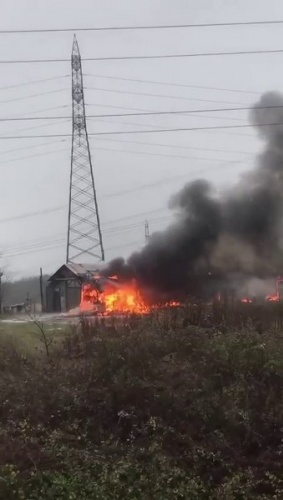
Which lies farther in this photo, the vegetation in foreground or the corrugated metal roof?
the corrugated metal roof

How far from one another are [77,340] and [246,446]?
14.7ft

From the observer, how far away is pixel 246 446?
7762 mm

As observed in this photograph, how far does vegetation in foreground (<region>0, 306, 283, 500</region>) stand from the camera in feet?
22.2

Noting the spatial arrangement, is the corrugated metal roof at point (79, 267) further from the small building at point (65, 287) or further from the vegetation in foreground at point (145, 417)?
the vegetation in foreground at point (145, 417)

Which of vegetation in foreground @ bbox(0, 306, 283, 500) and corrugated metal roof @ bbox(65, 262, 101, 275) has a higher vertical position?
corrugated metal roof @ bbox(65, 262, 101, 275)

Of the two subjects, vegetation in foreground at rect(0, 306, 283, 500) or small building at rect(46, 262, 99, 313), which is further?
small building at rect(46, 262, 99, 313)

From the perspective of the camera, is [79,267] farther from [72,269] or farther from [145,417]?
[145,417]

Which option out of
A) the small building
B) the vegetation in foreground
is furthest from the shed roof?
the vegetation in foreground

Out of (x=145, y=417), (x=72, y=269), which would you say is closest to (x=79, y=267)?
(x=72, y=269)

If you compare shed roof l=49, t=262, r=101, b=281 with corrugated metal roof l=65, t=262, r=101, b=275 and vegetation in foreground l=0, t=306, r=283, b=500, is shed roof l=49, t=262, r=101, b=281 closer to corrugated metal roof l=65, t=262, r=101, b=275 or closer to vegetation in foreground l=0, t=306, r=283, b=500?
corrugated metal roof l=65, t=262, r=101, b=275

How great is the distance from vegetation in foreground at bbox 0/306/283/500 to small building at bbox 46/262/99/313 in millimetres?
30017

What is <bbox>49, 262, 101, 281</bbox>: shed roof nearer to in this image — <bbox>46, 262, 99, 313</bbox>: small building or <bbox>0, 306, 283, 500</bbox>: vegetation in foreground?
<bbox>46, 262, 99, 313</bbox>: small building

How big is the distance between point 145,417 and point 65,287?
34.7 metres

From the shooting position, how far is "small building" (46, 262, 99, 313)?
134ft
